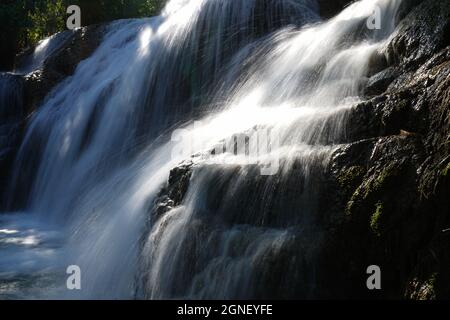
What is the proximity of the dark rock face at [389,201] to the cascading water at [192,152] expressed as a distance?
8 centimetres

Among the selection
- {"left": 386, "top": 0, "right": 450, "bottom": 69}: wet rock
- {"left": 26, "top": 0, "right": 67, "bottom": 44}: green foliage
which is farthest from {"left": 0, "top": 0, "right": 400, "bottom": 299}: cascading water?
{"left": 26, "top": 0, "right": 67, "bottom": 44}: green foliage

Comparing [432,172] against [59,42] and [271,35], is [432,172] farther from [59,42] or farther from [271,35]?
[59,42]

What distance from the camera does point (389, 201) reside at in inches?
170

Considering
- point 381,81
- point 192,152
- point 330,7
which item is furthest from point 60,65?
point 381,81

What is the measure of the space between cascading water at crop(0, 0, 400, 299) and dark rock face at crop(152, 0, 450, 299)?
0.08 meters

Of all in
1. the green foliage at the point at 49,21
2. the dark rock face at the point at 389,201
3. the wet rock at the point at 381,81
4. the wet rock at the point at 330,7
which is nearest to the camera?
the dark rock face at the point at 389,201

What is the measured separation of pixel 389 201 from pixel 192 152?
2.98 m

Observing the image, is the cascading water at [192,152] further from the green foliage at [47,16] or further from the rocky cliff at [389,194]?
the green foliage at [47,16]

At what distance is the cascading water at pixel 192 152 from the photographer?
4.85 m

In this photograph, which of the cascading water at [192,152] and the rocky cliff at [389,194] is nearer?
the rocky cliff at [389,194]

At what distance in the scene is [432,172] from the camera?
13.5 ft

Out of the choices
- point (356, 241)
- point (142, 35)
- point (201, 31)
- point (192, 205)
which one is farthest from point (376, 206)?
point (142, 35)

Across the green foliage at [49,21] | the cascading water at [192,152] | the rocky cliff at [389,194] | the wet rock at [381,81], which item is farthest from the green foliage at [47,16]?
the rocky cliff at [389,194]
